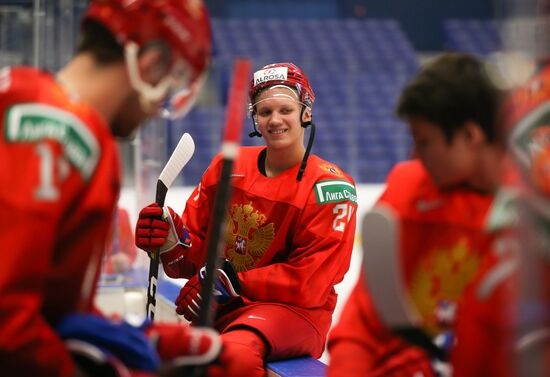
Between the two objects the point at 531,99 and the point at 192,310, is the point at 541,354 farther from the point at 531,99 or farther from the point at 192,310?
the point at 192,310

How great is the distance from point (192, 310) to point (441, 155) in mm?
1328

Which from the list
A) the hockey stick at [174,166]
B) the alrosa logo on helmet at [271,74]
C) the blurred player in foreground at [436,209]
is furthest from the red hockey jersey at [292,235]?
the blurred player in foreground at [436,209]

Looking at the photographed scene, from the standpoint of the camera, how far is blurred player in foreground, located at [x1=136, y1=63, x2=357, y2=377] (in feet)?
7.67

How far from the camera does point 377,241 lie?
1.16 m

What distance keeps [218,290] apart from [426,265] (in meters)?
1.18

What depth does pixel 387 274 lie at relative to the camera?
45.6 inches

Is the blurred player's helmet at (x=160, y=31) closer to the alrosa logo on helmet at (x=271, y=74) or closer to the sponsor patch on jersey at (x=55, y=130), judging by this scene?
the sponsor patch on jersey at (x=55, y=130)

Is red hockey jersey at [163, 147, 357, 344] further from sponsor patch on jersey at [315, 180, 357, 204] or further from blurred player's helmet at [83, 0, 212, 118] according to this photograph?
blurred player's helmet at [83, 0, 212, 118]

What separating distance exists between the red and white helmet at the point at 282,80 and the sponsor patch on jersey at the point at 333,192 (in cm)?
25

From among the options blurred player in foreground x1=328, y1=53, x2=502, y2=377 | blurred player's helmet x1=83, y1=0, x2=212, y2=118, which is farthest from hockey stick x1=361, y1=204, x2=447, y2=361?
blurred player's helmet x1=83, y1=0, x2=212, y2=118

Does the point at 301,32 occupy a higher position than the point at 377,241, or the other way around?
the point at 301,32

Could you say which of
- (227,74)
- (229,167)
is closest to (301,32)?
(227,74)

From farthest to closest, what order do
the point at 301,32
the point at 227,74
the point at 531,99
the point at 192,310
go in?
the point at 301,32 → the point at 227,74 → the point at 192,310 → the point at 531,99

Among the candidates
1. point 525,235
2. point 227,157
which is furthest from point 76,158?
point 525,235
